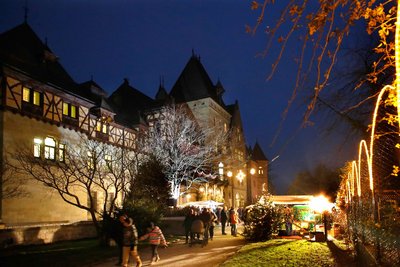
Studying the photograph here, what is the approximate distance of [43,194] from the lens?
27.0 m

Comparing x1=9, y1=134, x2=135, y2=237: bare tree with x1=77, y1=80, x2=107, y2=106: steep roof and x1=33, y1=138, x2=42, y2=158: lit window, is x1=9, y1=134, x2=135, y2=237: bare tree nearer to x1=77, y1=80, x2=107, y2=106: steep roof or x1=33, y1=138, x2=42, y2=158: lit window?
x1=33, y1=138, x2=42, y2=158: lit window

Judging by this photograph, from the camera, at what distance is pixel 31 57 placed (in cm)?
2916

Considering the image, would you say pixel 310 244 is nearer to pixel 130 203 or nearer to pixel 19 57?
pixel 130 203

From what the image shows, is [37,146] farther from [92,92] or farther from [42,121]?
[92,92]

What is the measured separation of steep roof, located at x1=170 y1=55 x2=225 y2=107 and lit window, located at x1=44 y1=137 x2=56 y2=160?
28419 mm

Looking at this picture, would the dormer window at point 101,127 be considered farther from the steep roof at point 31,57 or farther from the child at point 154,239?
the child at point 154,239

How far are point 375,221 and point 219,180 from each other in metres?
44.7

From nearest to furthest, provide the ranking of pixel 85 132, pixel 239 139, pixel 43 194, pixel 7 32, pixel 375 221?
1. pixel 375 221
2. pixel 43 194
3. pixel 7 32
4. pixel 85 132
5. pixel 239 139

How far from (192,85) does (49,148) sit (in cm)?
3159

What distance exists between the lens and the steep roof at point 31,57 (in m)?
26.6

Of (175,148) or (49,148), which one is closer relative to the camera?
(49,148)

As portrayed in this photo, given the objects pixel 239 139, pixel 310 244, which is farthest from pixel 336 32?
pixel 239 139

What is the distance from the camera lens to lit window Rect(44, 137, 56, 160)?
28.0 metres

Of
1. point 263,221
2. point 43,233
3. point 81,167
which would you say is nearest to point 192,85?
point 81,167
